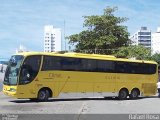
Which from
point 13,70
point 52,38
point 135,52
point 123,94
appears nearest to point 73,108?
point 13,70

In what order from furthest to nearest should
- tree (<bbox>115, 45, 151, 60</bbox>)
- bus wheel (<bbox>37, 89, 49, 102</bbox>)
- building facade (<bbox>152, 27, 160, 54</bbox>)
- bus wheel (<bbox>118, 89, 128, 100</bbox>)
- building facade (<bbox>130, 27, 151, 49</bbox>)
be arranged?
1. building facade (<bbox>130, 27, 151, 49</bbox>)
2. building facade (<bbox>152, 27, 160, 54</bbox>)
3. tree (<bbox>115, 45, 151, 60</bbox>)
4. bus wheel (<bbox>118, 89, 128, 100</bbox>)
5. bus wheel (<bbox>37, 89, 49, 102</bbox>)

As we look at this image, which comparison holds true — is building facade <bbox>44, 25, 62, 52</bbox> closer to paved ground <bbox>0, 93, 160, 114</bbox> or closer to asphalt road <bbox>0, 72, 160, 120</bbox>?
asphalt road <bbox>0, 72, 160, 120</bbox>

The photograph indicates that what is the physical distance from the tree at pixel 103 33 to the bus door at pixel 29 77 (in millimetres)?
29630

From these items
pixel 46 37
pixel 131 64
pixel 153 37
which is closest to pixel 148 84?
pixel 131 64

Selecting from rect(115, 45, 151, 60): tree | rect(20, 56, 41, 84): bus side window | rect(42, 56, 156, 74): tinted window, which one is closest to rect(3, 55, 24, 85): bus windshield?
rect(20, 56, 41, 84): bus side window

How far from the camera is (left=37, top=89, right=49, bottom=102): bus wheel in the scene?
78.0 ft

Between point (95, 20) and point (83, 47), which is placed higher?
point (95, 20)

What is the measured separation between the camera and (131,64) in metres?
29.3

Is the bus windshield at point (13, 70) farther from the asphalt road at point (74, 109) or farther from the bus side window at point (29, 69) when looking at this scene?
the asphalt road at point (74, 109)

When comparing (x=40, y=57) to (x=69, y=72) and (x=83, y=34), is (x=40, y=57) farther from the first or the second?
(x=83, y=34)

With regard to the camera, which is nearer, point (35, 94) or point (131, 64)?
point (35, 94)

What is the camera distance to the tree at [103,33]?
53.0m

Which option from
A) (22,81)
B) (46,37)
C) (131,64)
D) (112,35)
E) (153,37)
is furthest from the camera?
(153,37)

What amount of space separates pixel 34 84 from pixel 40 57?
5.06 feet
